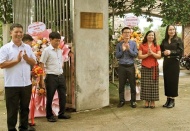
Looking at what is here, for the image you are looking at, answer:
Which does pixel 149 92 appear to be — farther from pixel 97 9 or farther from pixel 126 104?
pixel 97 9

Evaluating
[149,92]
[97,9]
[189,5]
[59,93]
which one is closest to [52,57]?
[59,93]

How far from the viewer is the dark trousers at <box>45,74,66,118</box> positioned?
5133 millimetres

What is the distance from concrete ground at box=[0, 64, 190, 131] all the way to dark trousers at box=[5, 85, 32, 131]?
24.8 inches

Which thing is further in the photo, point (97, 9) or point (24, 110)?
point (97, 9)

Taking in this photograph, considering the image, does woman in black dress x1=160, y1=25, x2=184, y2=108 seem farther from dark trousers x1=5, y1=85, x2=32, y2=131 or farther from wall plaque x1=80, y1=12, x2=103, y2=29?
dark trousers x1=5, y1=85, x2=32, y2=131

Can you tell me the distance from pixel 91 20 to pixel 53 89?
5.50 ft

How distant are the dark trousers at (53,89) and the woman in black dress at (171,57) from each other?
218 centimetres

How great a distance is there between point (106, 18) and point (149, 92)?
1784 millimetres

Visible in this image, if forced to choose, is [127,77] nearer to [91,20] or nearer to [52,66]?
[91,20]

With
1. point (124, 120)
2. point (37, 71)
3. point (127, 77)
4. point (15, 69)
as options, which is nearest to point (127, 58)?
point (127, 77)

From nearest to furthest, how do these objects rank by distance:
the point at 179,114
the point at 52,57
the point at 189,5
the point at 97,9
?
the point at 52,57 < the point at 179,114 < the point at 97,9 < the point at 189,5

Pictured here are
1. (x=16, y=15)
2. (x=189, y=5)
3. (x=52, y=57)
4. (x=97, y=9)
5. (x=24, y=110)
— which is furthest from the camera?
(x=189, y=5)

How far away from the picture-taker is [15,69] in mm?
4078

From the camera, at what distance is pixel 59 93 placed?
17.5ft
